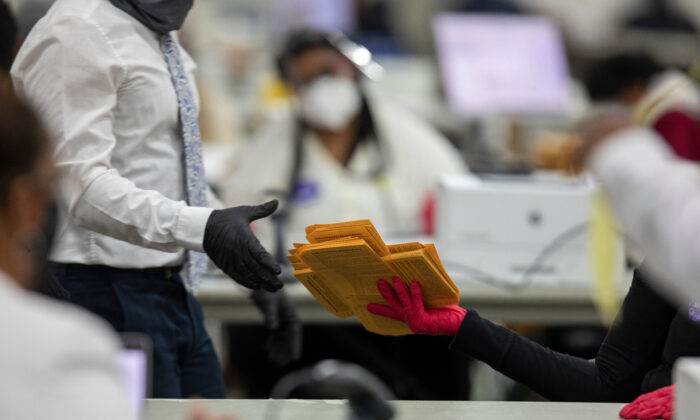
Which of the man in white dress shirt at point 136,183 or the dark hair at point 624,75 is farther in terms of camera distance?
the dark hair at point 624,75

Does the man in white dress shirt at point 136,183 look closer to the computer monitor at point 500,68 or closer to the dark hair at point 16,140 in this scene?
the dark hair at point 16,140

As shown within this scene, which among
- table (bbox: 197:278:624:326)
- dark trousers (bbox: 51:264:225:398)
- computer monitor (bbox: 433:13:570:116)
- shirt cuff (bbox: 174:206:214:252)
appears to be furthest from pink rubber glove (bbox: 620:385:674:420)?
computer monitor (bbox: 433:13:570:116)

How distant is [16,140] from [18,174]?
31 mm

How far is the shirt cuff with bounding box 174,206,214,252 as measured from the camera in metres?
1.60

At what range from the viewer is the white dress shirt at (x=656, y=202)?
36.8 inches

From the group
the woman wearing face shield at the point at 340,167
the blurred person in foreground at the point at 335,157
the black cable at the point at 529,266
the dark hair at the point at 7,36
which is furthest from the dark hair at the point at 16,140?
the blurred person in foreground at the point at 335,157

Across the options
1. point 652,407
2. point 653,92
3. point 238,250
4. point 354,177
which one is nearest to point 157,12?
point 238,250

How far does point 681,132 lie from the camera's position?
12.9 feet

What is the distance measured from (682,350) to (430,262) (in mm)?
461

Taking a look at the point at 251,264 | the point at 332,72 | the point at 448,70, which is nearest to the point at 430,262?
the point at 251,264

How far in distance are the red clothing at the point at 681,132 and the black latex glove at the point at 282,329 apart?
2174 millimetres

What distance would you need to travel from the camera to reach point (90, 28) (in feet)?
5.46

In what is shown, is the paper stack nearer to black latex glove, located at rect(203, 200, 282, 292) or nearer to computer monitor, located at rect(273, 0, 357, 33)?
black latex glove, located at rect(203, 200, 282, 292)

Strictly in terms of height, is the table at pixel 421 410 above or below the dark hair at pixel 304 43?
above
